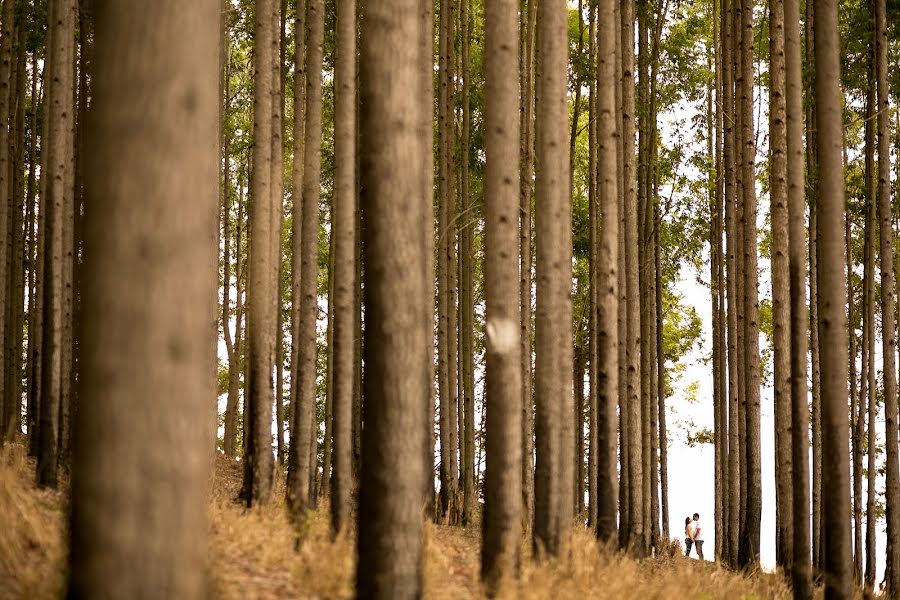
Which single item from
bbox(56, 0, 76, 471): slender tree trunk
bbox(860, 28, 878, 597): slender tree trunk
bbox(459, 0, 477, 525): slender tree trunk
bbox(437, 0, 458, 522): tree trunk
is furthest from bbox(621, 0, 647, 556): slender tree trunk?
bbox(56, 0, 76, 471): slender tree trunk

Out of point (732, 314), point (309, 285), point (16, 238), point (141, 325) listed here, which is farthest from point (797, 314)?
point (16, 238)

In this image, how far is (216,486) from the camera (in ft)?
32.8

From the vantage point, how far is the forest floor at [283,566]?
4484 mm

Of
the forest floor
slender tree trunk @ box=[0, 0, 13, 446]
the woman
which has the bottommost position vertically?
the woman

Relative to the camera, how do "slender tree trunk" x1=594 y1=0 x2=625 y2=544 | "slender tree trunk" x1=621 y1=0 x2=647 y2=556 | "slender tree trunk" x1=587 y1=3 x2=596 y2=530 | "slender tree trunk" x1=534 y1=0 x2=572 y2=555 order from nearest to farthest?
"slender tree trunk" x1=534 y1=0 x2=572 y2=555, "slender tree trunk" x1=594 y1=0 x2=625 y2=544, "slender tree trunk" x1=621 y1=0 x2=647 y2=556, "slender tree trunk" x1=587 y1=3 x2=596 y2=530

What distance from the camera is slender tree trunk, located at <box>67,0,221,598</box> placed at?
2598 mm

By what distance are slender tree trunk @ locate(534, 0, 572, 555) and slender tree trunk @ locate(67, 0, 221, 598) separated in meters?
4.75

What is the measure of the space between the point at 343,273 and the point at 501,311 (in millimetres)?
A: 2486

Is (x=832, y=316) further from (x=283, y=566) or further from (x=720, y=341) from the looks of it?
(x=720, y=341)

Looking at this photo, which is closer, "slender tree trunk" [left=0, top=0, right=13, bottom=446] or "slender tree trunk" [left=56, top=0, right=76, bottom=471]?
"slender tree trunk" [left=56, top=0, right=76, bottom=471]

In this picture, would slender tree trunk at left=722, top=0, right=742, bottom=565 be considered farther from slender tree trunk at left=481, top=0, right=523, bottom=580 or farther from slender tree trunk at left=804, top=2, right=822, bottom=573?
slender tree trunk at left=481, top=0, right=523, bottom=580

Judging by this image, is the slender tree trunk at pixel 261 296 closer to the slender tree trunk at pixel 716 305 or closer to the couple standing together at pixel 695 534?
the slender tree trunk at pixel 716 305

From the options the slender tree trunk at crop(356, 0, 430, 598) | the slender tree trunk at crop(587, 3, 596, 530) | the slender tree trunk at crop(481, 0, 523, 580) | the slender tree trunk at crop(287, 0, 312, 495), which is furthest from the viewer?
the slender tree trunk at crop(587, 3, 596, 530)

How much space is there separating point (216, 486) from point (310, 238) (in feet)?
9.57
